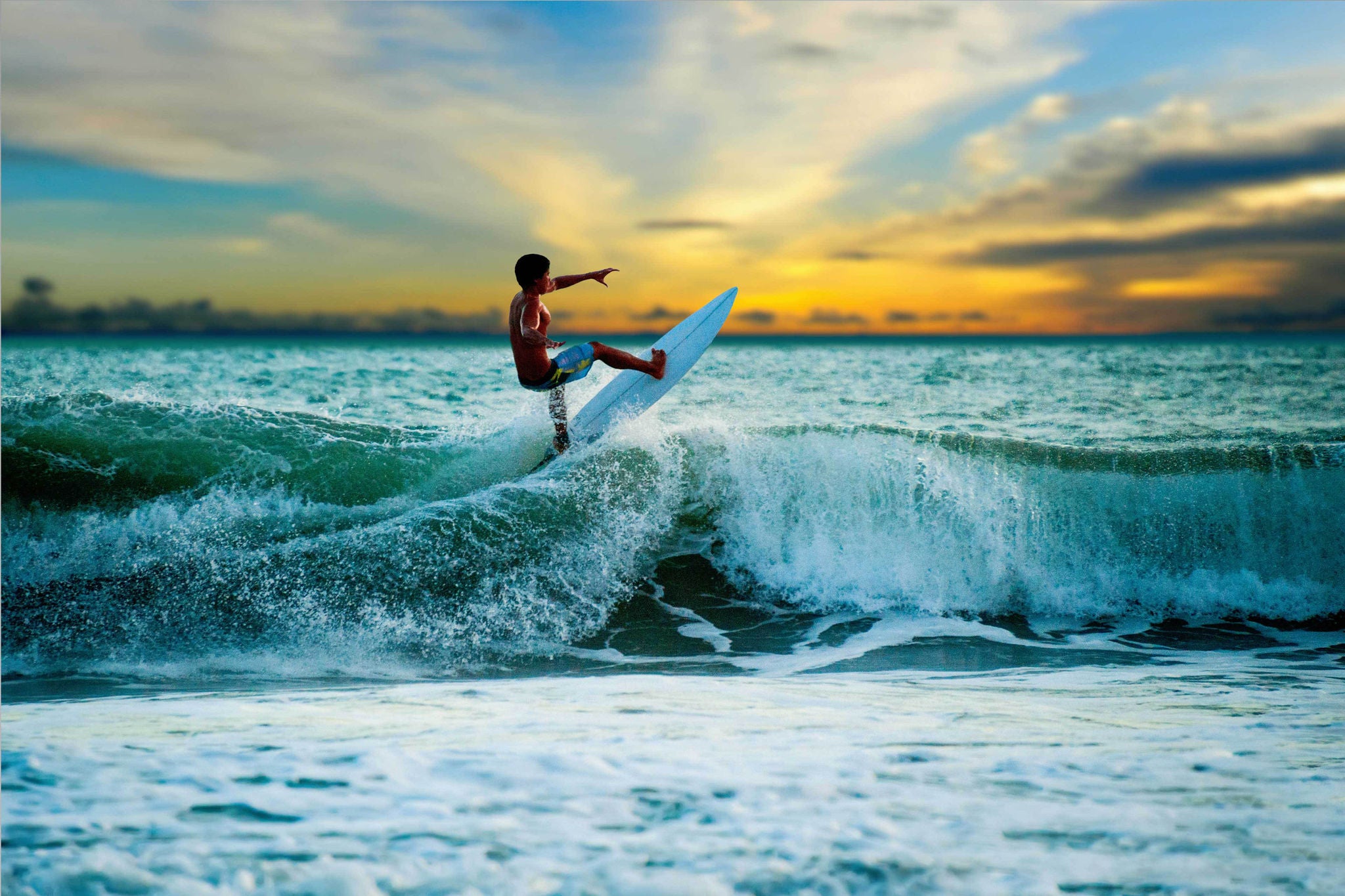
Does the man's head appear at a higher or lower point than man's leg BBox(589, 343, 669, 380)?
higher

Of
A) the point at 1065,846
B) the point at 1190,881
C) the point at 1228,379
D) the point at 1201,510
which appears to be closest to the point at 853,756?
Result: the point at 1065,846

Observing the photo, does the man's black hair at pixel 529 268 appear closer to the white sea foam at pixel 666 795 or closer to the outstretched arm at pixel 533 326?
the outstretched arm at pixel 533 326

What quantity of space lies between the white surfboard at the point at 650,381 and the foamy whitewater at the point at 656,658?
249 millimetres

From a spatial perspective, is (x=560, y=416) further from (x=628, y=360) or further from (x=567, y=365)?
(x=628, y=360)

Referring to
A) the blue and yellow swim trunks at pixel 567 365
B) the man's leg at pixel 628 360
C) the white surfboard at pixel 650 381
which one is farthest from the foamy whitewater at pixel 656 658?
the blue and yellow swim trunks at pixel 567 365

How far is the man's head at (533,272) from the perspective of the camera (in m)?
6.64

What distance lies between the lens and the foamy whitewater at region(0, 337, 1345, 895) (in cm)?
251

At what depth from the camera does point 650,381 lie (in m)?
7.56

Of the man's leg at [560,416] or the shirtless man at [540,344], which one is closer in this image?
the shirtless man at [540,344]

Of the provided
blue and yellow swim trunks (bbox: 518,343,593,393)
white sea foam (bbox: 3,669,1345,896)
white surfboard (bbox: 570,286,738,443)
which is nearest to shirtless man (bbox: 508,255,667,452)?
blue and yellow swim trunks (bbox: 518,343,593,393)

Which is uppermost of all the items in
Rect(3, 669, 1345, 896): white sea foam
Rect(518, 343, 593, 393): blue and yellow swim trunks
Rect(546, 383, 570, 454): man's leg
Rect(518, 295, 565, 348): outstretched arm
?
Rect(518, 295, 565, 348): outstretched arm

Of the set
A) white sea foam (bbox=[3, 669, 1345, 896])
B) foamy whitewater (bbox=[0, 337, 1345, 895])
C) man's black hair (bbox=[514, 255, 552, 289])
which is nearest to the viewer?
white sea foam (bbox=[3, 669, 1345, 896])

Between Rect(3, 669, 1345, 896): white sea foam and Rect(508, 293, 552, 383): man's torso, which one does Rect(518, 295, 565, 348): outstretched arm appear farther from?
Rect(3, 669, 1345, 896): white sea foam

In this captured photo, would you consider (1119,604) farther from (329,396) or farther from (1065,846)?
(329,396)
